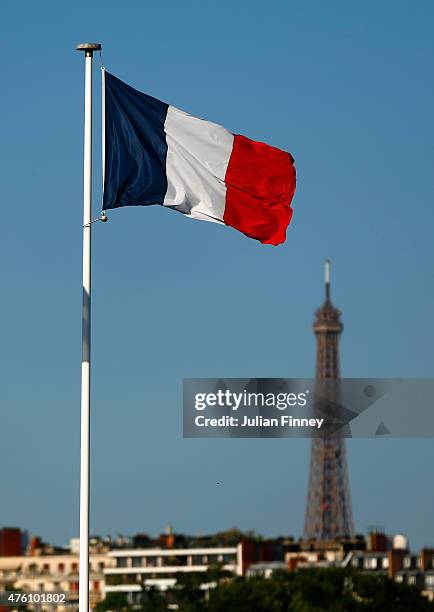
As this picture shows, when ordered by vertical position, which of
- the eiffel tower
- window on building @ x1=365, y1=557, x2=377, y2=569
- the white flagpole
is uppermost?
the eiffel tower

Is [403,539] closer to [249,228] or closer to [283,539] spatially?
[283,539]

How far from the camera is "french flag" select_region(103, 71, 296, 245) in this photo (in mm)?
19859

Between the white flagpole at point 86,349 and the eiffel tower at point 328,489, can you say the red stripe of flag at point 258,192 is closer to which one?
the white flagpole at point 86,349

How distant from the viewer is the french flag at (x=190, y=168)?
19.9 m

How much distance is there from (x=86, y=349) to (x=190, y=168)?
2673 mm

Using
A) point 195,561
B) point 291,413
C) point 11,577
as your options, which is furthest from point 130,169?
point 195,561

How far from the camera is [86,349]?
19375 millimetres

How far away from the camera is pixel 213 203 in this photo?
20.2 metres

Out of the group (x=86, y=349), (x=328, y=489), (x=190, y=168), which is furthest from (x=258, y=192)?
(x=328, y=489)

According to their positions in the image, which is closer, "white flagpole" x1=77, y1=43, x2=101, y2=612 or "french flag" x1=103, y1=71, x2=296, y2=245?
"white flagpole" x1=77, y1=43, x2=101, y2=612

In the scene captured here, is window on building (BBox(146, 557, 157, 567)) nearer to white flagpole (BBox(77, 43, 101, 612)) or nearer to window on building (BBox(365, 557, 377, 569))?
window on building (BBox(365, 557, 377, 569))

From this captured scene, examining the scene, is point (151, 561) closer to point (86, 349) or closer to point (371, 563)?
point (371, 563)

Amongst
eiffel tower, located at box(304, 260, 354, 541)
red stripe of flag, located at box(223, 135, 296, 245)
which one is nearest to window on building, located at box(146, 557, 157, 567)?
eiffel tower, located at box(304, 260, 354, 541)

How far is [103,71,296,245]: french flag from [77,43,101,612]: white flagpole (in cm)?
23
